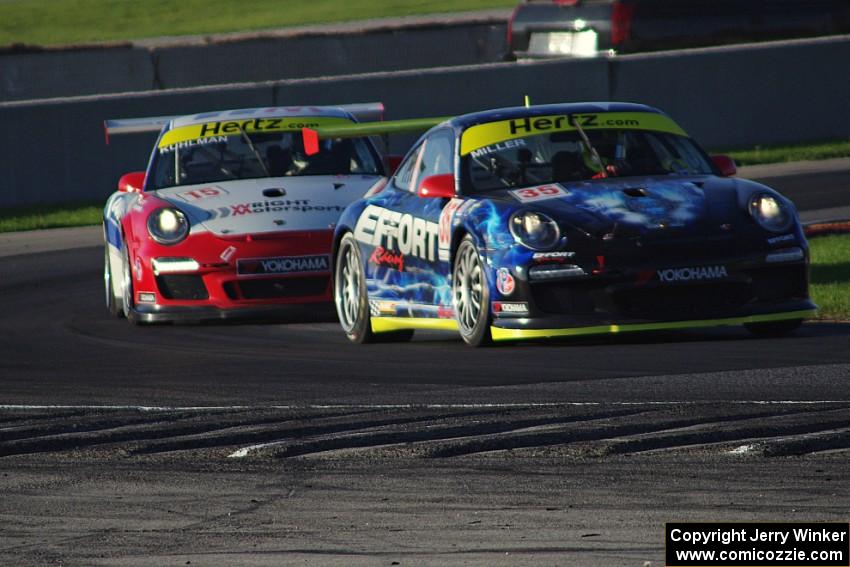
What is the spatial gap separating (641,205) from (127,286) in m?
4.18

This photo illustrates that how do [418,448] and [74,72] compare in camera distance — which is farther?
[74,72]

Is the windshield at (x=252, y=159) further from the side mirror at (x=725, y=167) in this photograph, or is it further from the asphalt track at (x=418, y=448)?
the side mirror at (x=725, y=167)

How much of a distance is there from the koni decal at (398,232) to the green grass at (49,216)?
29.2 ft

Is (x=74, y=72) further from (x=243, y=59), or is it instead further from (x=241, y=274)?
(x=241, y=274)

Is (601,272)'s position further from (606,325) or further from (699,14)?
(699,14)

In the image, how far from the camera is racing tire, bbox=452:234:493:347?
9.84 m

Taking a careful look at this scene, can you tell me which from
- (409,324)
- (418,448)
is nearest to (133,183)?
(409,324)

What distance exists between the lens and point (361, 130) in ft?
40.9

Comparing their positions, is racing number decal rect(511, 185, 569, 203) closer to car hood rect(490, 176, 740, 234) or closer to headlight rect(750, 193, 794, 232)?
car hood rect(490, 176, 740, 234)

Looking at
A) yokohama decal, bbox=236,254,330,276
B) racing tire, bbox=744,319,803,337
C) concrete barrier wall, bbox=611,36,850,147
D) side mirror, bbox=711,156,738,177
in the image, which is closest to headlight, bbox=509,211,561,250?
racing tire, bbox=744,319,803,337

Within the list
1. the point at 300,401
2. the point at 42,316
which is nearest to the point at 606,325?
the point at 300,401

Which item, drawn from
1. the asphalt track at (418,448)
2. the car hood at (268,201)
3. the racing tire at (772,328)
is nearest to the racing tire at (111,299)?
the car hood at (268,201)

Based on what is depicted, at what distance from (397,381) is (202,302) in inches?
135

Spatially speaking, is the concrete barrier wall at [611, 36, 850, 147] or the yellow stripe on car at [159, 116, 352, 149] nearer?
the yellow stripe on car at [159, 116, 352, 149]
